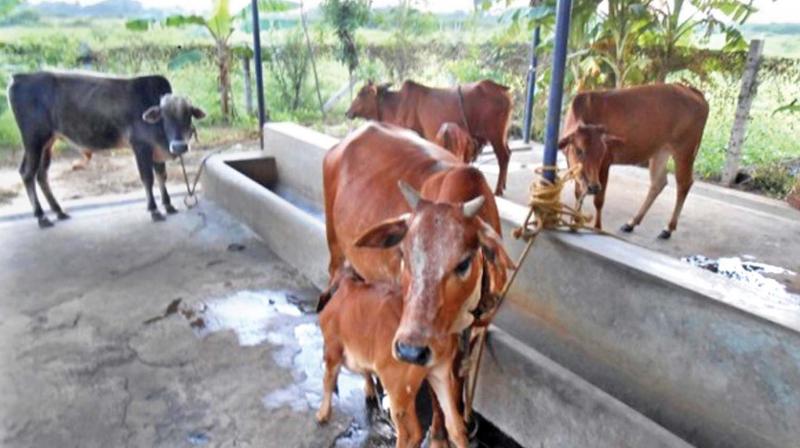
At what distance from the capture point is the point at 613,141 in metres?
4.01

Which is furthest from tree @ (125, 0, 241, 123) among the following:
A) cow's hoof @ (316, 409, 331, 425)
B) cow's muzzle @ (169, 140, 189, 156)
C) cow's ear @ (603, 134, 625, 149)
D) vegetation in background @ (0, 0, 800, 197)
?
cow's hoof @ (316, 409, 331, 425)

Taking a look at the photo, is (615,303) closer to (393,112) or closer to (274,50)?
(393,112)

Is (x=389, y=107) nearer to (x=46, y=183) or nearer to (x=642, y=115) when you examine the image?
(x=642, y=115)

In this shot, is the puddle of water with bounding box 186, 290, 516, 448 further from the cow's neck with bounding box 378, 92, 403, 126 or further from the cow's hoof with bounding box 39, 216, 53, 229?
the cow's neck with bounding box 378, 92, 403, 126

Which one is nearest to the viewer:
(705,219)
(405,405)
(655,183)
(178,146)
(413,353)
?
(413,353)

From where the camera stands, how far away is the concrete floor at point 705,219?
411 cm

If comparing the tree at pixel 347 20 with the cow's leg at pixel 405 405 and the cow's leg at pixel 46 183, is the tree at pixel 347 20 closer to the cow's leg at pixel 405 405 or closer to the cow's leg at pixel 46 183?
the cow's leg at pixel 46 183

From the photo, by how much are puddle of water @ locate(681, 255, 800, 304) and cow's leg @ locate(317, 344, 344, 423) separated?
8.08 ft

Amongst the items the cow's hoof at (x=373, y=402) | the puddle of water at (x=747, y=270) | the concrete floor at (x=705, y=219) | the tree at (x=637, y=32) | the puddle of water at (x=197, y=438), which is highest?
the tree at (x=637, y=32)

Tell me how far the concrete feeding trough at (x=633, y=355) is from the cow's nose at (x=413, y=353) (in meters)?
0.77

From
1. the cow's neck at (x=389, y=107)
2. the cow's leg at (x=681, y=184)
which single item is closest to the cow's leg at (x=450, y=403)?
the cow's leg at (x=681, y=184)

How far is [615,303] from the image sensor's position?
8.38 ft

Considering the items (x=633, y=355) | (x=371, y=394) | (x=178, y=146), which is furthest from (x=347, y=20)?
(x=633, y=355)

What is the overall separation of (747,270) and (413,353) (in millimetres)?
3018
